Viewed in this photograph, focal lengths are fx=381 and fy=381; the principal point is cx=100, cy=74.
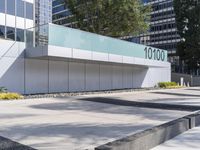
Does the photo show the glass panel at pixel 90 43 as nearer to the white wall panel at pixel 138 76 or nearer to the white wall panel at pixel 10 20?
the white wall panel at pixel 138 76

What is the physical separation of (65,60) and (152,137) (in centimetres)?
1689

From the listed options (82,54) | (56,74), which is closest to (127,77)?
(56,74)

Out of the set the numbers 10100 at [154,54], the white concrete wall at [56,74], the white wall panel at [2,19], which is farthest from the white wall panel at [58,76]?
the white wall panel at [2,19]

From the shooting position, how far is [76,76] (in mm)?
26078

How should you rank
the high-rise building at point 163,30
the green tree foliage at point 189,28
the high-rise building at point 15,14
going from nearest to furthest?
1. the high-rise building at point 15,14
2. the green tree foliage at point 189,28
3. the high-rise building at point 163,30

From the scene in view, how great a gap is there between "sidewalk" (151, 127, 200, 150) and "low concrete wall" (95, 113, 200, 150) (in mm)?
123

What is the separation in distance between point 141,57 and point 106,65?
3.41 meters

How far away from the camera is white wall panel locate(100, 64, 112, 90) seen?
29.3 meters

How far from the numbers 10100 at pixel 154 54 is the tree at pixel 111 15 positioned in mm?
3593

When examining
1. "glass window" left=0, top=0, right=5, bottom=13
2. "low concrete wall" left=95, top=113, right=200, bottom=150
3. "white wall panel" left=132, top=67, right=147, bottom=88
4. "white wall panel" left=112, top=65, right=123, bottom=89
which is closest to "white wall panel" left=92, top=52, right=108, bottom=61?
"white wall panel" left=112, top=65, right=123, bottom=89

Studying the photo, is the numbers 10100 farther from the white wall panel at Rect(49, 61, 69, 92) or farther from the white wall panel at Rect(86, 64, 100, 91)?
the white wall panel at Rect(49, 61, 69, 92)

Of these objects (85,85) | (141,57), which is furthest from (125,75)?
(85,85)

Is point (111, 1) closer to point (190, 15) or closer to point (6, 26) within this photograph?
point (6, 26)

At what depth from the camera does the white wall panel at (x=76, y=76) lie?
2555 centimetres
